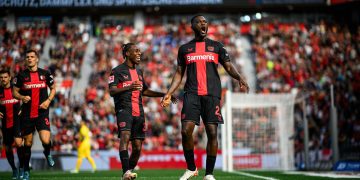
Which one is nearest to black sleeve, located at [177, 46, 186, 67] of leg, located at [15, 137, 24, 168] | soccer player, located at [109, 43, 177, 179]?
soccer player, located at [109, 43, 177, 179]

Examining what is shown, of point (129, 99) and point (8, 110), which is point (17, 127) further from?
point (129, 99)

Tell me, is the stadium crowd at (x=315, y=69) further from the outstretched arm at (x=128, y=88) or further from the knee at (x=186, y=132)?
the knee at (x=186, y=132)

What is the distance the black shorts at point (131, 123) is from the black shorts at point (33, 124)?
89.0 inches

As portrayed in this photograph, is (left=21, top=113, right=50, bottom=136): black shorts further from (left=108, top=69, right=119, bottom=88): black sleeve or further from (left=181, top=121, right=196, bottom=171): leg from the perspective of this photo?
(left=181, top=121, right=196, bottom=171): leg


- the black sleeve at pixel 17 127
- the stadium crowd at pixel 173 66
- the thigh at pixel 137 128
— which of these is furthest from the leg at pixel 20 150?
the stadium crowd at pixel 173 66

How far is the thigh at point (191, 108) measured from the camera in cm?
1015

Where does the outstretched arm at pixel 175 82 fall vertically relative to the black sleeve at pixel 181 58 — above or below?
below

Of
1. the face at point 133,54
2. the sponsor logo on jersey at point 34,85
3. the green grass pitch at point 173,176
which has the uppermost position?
the face at point 133,54

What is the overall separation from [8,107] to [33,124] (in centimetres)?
283

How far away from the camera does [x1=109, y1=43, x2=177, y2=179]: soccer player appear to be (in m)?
11.1

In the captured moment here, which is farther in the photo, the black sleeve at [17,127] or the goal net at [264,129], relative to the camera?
the goal net at [264,129]

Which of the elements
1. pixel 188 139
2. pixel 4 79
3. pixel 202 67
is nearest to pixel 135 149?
pixel 188 139

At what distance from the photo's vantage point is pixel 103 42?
1383 inches

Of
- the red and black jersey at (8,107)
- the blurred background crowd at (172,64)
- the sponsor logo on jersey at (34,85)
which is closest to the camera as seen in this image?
the sponsor logo on jersey at (34,85)
